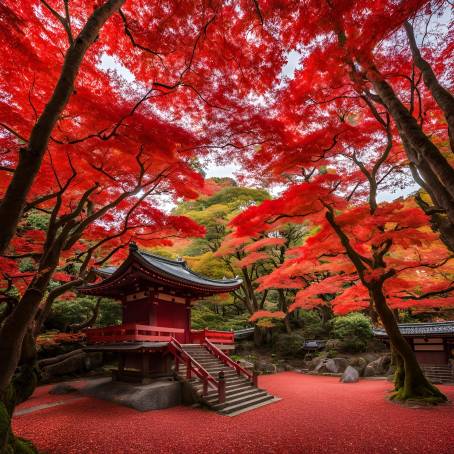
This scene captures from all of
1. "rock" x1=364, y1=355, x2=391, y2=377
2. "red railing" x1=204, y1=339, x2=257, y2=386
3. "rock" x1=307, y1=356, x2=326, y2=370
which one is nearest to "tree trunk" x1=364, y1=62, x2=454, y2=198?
"red railing" x1=204, y1=339, x2=257, y2=386

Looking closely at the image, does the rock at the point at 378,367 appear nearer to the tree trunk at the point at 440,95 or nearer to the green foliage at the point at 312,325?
the green foliage at the point at 312,325

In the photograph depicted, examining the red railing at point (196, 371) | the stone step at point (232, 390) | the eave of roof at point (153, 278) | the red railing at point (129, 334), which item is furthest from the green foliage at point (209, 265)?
the stone step at point (232, 390)

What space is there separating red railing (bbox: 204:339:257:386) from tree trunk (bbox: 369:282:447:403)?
4966 mm

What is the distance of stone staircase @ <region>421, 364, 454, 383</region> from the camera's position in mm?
14792

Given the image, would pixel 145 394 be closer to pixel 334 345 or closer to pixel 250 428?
pixel 250 428

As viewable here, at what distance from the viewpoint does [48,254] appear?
17.8 feet

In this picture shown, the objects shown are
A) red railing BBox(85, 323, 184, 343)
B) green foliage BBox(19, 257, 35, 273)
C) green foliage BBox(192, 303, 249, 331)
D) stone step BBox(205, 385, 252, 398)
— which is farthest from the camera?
green foliage BBox(192, 303, 249, 331)

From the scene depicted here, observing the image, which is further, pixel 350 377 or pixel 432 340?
pixel 432 340

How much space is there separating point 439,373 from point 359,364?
426 centimetres

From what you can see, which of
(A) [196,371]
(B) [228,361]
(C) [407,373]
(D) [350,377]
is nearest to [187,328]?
(B) [228,361]

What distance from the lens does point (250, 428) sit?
7.23 meters

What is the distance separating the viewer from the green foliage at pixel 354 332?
827 inches

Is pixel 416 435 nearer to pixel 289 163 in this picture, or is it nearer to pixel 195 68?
pixel 289 163

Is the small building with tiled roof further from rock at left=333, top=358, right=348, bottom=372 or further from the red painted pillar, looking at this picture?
the red painted pillar
